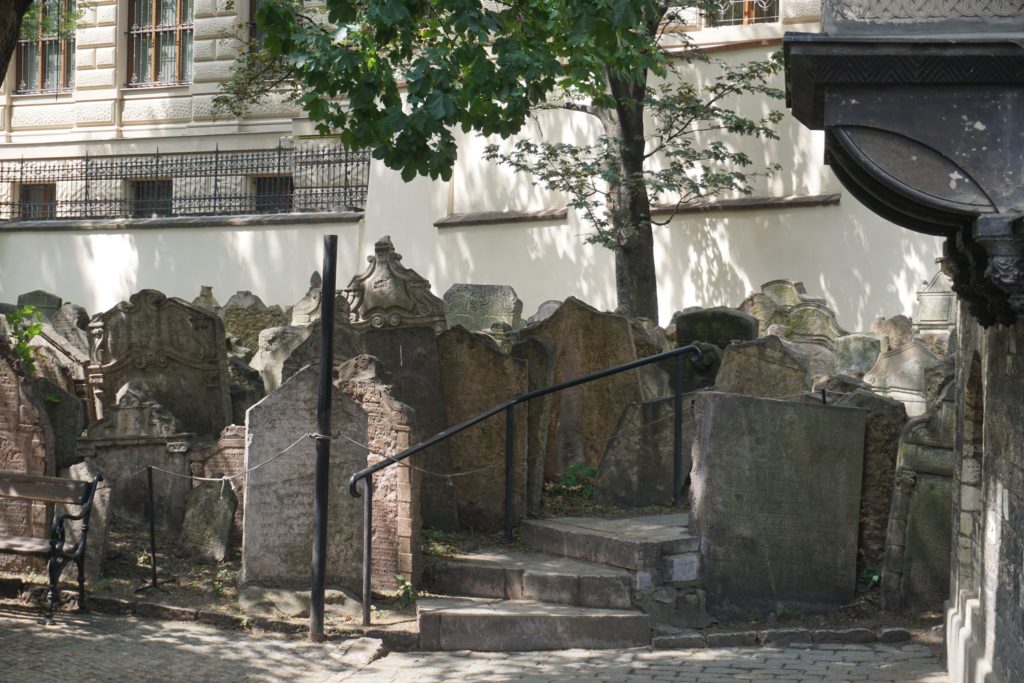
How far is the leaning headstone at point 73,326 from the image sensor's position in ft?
48.5

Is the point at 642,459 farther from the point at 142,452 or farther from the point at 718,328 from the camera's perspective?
the point at 142,452

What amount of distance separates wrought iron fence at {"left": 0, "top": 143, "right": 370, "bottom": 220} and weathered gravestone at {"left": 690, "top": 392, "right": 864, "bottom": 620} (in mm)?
15648

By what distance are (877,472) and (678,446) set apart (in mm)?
1638

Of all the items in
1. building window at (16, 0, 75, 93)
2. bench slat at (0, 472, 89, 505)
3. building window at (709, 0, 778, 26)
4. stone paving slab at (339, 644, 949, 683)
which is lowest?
stone paving slab at (339, 644, 949, 683)

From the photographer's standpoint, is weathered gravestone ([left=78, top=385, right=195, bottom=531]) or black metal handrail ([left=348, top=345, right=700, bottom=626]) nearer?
black metal handrail ([left=348, top=345, right=700, bottom=626])

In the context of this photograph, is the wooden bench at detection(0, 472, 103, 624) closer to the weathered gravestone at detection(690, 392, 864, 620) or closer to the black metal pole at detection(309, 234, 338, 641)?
the black metal pole at detection(309, 234, 338, 641)

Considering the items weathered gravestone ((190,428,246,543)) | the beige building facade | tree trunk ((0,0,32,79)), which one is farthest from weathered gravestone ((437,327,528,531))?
the beige building facade

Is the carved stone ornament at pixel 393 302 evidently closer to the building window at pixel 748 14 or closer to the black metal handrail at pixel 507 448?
the black metal handrail at pixel 507 448

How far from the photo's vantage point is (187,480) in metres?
9.91

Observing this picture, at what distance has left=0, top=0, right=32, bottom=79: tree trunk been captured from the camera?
7676mm

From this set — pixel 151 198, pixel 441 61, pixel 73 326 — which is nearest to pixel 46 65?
pixel 151 198

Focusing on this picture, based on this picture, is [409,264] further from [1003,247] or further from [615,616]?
[1003,247]

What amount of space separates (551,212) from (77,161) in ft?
38.8

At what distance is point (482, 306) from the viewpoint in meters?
15.1
